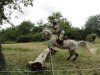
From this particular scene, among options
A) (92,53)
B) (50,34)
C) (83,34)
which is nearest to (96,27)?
(83,34)

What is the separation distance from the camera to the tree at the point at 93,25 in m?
42.1

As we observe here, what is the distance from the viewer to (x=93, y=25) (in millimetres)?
44688

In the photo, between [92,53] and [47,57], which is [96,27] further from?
[47,57]

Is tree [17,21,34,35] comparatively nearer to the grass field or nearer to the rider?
the grass field

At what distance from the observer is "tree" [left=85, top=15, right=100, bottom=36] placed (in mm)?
42062

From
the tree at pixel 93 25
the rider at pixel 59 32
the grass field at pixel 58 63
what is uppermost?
the tree at pixel 93 25

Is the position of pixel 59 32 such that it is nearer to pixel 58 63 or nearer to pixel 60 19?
pixel 58 63

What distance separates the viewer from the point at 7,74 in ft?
48.4

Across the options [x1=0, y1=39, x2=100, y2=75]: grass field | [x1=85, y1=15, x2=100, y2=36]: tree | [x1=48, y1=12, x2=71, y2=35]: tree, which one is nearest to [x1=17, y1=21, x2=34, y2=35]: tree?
[x1=48, y1=12, x2=71, y2=35]: tree

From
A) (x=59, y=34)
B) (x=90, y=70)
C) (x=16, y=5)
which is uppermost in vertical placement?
(x=16, y=5)

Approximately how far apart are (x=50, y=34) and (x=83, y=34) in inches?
788

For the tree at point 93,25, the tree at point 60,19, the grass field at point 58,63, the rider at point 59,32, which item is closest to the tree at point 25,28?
the tree at point 60,19

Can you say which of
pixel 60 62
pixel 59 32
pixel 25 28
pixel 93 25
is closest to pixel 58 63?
pixel 60 62

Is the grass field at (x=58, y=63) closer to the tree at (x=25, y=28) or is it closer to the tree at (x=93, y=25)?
the tree at (x=25, y=28)
